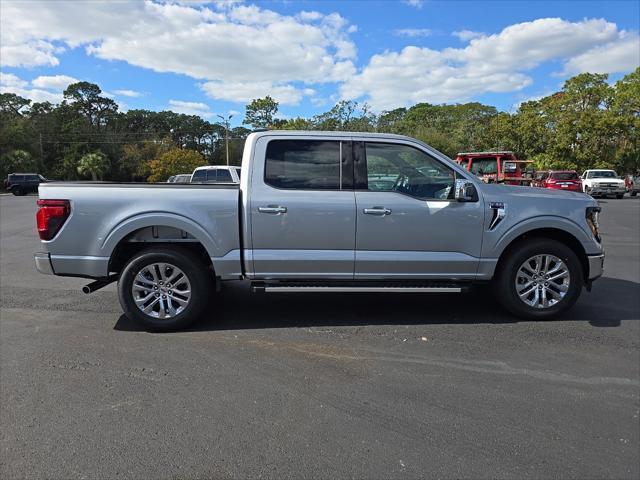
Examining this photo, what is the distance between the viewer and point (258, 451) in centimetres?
281

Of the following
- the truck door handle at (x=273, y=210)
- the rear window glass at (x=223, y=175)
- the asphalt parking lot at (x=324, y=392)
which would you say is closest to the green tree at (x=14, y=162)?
the rear window glass at (x=223, y=175)

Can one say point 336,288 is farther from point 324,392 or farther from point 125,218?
point 125,218

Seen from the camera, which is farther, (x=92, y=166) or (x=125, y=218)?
(x=92, y=166)

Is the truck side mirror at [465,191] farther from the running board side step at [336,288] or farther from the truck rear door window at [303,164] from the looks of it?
the truck rear door window at [303,164]

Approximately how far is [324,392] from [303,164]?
2425mm

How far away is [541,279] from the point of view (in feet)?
16.8

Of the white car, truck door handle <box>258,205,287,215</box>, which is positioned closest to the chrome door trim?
truck door handle <box>258,205,287,215</box>

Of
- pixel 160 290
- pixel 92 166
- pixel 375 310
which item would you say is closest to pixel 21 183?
pixel 92 166

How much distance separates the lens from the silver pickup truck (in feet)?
15.8

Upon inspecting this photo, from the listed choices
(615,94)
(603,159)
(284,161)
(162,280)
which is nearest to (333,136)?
(284,161)

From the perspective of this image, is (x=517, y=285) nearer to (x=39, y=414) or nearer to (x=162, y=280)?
(x=162, y=280)

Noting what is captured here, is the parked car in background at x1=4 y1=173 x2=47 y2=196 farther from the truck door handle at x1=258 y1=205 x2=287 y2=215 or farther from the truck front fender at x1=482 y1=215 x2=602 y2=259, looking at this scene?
the truck front fender at x1=482 y1=215 x2=602 y2=259

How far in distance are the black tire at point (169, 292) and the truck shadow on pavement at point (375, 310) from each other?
0.20 m

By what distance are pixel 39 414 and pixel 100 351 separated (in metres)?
1.15
